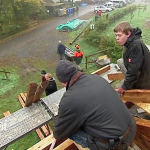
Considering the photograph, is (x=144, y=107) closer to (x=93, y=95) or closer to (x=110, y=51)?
(x=93, y=95)

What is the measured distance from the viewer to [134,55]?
3027 millimetres

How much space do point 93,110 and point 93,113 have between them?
4 centimetres

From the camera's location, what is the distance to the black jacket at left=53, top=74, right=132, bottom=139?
2049 mm

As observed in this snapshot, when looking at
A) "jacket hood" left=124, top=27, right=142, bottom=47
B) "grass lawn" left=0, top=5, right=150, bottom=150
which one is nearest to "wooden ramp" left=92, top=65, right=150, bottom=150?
"jacket hood" left=124, top=27, right=142, bottom=47

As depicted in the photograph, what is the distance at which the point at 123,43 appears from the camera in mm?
3160

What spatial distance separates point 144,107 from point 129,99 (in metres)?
0.32

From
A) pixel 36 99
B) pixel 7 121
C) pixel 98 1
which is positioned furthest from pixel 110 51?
pixel 98 1

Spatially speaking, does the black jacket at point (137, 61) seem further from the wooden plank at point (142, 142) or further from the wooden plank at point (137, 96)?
the wooden plank at point (142, 142)

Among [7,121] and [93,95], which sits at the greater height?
[93,95]

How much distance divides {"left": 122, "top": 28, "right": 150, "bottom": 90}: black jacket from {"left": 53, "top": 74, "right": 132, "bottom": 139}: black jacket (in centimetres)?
109

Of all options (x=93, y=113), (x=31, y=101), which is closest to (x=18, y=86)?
(x=31, y=101)

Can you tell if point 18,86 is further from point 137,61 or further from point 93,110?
point 93,110

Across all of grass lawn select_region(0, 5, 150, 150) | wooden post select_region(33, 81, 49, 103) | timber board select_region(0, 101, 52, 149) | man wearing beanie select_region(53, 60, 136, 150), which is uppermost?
man wearing beanie select_region(53, 60, 136, 150)

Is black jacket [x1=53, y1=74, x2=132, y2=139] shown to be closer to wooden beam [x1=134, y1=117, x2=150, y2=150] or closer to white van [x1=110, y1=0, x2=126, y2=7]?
wooden beam [x1=134, y1=117, x2=150, y2=150]
